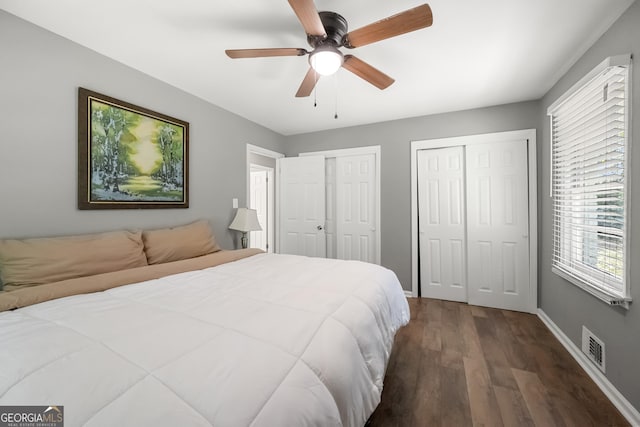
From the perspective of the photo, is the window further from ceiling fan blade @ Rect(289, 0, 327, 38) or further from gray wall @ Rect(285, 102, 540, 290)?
ceiling fan blade @ Rect(289, 0, 327, 38)

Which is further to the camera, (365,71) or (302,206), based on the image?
(302,206)

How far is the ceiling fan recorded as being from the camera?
1.27m

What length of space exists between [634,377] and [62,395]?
2621 mm

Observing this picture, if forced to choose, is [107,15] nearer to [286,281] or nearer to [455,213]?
[286,281]

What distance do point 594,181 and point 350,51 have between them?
2107 millimetres

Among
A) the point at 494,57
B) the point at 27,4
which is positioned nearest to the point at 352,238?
the point at 494,57

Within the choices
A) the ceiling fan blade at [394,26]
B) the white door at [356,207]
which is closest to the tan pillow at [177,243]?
the white door at [356,207]

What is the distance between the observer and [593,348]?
1829 mm

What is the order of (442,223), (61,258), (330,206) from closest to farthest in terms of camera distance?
1. (61,258)
2. (442,223)
3. (330,206)

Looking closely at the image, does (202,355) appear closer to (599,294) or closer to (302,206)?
(599,294)

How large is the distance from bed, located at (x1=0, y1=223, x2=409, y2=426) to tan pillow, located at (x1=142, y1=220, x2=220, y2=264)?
0.45 m

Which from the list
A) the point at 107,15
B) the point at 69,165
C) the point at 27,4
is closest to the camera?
the point at 27,4

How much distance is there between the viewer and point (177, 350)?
0.81 m

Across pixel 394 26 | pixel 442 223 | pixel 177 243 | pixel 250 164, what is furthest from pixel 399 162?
pixel 177 243
